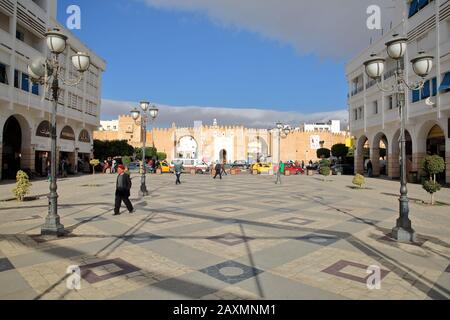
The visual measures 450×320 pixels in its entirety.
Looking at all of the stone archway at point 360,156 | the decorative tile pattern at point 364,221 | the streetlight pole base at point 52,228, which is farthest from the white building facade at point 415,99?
the streetlight pole base at point 52,228

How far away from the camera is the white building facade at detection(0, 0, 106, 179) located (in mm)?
20250

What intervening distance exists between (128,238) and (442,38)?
21.8m

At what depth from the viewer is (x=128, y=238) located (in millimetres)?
6676

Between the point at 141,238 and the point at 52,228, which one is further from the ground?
the point at 52,228

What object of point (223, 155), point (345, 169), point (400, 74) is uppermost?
point (400, 74)

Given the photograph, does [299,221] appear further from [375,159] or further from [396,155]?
[375,159]

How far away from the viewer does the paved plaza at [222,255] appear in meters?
4.10

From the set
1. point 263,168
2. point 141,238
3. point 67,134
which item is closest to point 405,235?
point 141,238

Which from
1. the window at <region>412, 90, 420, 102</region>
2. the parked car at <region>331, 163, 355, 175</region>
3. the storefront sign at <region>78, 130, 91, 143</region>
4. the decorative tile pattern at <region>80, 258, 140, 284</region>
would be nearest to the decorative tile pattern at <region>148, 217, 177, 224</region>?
the decorative tile pattern at <region>80, 258, 140, 284</region>

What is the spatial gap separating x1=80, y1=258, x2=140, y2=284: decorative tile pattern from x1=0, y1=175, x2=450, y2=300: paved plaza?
0.01 metres

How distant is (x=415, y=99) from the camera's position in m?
22.2

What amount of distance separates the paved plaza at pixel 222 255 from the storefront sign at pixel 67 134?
68.9 ft

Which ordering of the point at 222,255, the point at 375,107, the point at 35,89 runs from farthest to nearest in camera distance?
the point at 375,107 → the point at 35,89 → the point at 222,255

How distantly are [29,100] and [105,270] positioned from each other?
21833mm
